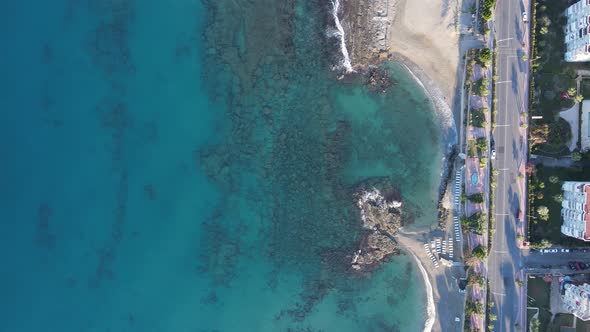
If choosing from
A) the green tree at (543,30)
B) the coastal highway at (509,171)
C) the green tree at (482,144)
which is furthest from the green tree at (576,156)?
the green tree at (543,30)

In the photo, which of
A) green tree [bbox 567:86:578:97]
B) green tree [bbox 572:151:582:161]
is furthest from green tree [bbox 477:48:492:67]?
green tree [bbox 572:151:582:161]

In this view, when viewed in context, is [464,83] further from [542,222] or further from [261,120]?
[261,120]

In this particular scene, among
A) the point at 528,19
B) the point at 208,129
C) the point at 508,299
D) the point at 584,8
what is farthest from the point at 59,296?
the point at 584,8

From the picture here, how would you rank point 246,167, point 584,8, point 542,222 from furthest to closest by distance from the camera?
1. point 246,167
2. point 542,222
3. point 584,8

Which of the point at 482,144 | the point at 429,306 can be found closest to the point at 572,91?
the point at 482,144

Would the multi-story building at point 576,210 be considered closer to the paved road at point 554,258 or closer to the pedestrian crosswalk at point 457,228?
the paved road at point 554,258

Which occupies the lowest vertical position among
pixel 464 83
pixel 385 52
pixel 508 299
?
pixel 508 299
